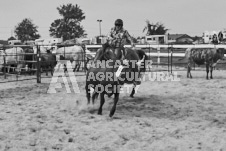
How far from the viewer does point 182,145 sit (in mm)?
4137

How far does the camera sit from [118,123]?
5324mm

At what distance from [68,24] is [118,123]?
6155 centimetres

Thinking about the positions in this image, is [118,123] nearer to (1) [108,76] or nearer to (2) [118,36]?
(1) [108,76]

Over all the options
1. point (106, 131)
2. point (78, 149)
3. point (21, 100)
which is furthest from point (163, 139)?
point (21, 100)

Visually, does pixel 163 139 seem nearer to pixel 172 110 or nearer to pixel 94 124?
pixel 94 124

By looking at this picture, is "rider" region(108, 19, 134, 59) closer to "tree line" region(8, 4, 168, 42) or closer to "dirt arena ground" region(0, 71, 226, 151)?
"dirt arena ground" region(0, 71, 226, 151)

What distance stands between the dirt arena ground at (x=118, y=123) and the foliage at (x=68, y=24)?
55.7 metres

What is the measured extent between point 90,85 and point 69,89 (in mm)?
3138

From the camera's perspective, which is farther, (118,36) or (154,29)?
(154,29)

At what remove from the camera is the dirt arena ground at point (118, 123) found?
4.17 meters

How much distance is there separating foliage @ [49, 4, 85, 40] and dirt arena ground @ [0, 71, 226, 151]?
5571cm

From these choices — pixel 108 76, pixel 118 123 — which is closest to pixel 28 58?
pixel 108 76

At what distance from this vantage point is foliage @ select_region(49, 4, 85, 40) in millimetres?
63375

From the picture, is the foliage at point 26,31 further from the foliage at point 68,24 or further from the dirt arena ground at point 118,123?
the dirt arena ground at point 118,123
